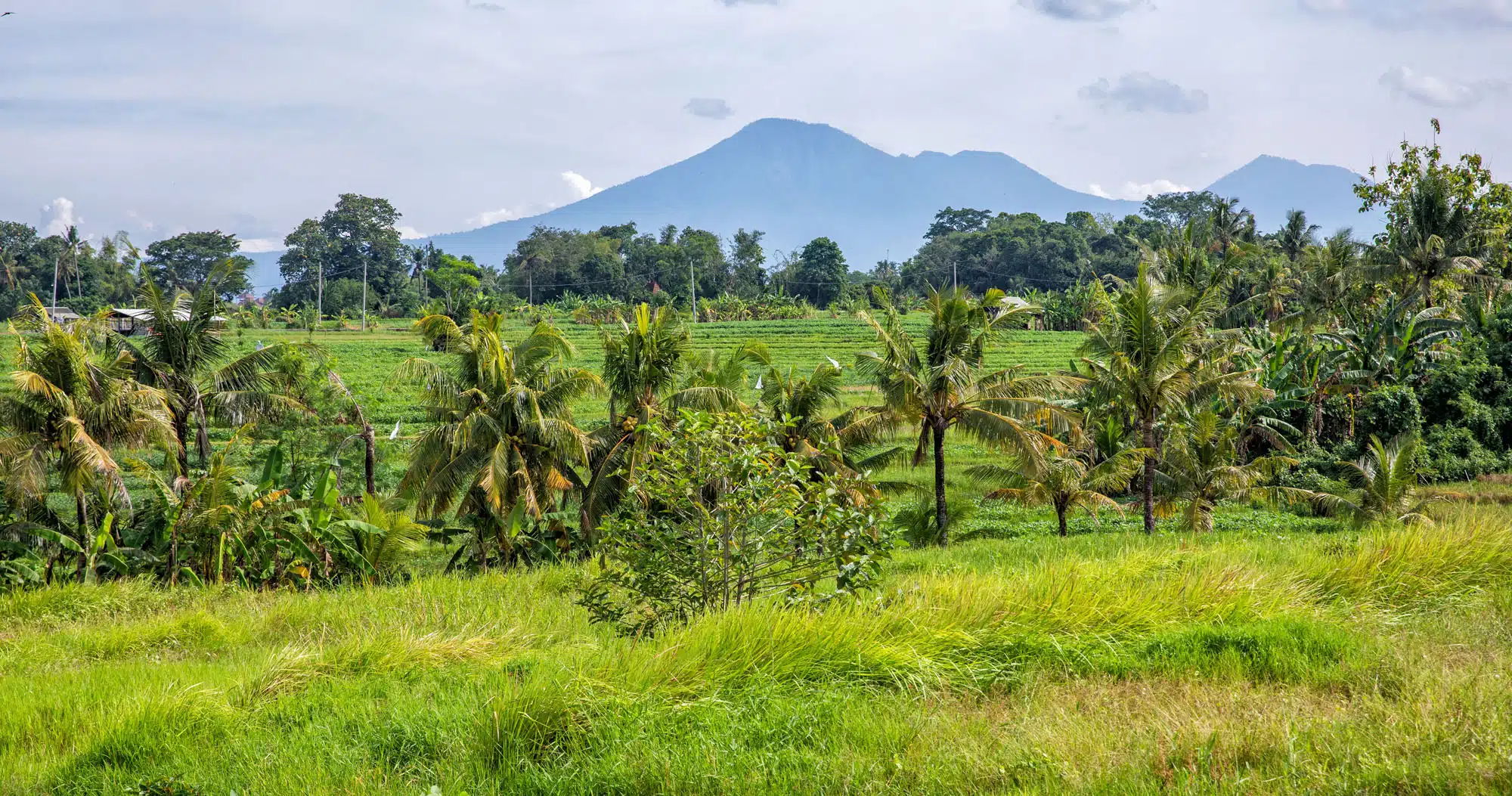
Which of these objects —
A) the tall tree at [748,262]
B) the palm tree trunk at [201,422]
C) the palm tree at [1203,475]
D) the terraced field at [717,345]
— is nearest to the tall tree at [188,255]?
the terraced field at [717,345]

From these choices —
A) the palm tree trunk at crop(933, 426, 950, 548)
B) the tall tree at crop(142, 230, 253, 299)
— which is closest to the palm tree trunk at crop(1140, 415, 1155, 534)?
the palm tree trunk at crop(933, 426, 950, 548)

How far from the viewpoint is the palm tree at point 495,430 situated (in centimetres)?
1792

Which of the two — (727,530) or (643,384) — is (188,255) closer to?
(643,384)

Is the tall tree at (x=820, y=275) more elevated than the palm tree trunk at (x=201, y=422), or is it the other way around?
the tall tree at (x=820, y=275)

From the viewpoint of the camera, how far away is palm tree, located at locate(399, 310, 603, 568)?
17.9m

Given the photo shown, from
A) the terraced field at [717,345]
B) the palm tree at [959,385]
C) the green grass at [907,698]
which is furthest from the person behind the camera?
the terraced field at [717,345]

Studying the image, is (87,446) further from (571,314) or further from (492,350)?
(571,314)

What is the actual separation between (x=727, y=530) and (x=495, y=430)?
1205cm

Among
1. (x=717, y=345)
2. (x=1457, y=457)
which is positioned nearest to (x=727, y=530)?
(x=1457, y=457)

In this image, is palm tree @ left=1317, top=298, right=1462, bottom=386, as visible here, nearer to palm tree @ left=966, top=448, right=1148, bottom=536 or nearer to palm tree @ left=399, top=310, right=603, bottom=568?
palm tree @ left=966, top=448, right=1148, bottom=536

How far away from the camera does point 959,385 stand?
19.0 m

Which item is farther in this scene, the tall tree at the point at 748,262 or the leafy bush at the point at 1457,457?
the tall tree at the point at 748,262

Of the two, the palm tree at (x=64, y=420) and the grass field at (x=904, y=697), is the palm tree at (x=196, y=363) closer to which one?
the palm tree at (x=64, y=420)

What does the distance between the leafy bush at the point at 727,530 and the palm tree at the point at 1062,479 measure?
1253cm
